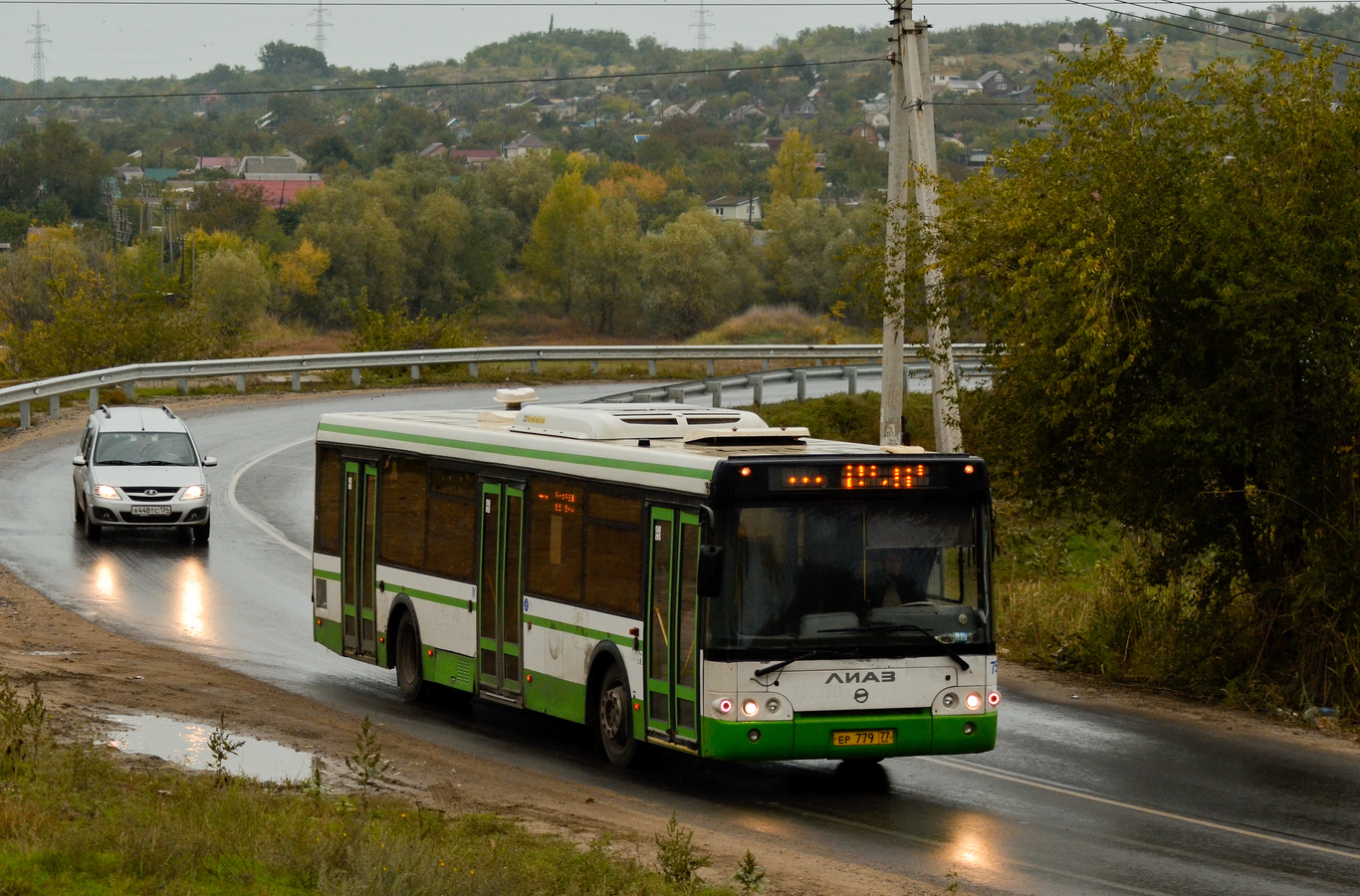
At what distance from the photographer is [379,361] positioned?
47062mm

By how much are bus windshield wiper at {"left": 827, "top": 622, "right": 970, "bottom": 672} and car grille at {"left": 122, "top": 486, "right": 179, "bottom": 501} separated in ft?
54.0

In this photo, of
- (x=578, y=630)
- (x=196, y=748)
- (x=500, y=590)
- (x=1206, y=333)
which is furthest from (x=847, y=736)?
(x=1206, y=333)

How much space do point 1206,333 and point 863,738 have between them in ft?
21.5

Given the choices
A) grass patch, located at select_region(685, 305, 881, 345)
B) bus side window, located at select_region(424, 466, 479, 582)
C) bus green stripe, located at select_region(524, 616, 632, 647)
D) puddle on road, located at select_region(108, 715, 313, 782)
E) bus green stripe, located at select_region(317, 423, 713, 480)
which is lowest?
grass patch, located at select_region(685, 305, 881, 345)

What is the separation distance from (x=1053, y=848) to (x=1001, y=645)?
29.9 feet

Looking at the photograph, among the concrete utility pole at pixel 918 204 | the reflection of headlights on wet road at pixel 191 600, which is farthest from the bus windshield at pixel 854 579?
the reflection of headlights on wet road at pixel 191 600

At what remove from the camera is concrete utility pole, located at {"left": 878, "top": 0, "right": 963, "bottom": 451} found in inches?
798

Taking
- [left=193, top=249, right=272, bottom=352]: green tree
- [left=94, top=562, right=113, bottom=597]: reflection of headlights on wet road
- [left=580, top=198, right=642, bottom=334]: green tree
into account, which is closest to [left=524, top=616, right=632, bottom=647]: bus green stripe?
[left=94, top=562, right=113, bottom=597]: reflection of headlights on wet road

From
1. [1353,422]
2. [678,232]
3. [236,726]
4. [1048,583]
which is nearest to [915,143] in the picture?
[1048,583]

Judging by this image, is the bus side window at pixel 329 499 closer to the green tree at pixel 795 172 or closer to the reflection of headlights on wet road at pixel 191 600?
the reflection of headlights on wet road at pixel 191 600

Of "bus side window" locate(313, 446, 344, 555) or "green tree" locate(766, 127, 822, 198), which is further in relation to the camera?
"green tree" locate(766, 127, 822, 198)

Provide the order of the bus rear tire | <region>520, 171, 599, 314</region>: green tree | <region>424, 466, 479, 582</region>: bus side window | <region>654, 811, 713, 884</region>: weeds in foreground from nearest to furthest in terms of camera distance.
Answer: <region>654, 811, 713, 884</region>: weeds in foreground
<region>424, 466, 479, 582</region>: bus side window
the bus rear tire
<region>520, 171, 599, 314</region>: green tree

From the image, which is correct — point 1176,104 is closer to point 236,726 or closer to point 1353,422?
point 1353,422

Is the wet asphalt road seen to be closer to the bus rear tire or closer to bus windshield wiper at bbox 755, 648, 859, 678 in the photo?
the bus rear tire
